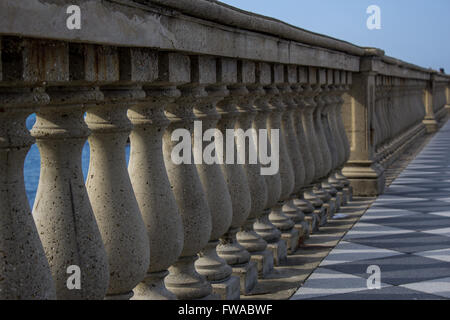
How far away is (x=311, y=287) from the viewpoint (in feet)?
10.9

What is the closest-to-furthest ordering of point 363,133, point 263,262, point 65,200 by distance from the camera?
point 65,200
point 263,262
point 363,133

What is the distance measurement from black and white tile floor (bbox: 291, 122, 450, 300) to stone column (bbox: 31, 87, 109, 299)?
1.54 metres

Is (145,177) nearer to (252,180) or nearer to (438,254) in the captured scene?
(252,180)

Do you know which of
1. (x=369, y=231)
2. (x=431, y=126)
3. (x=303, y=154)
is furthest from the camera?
(x=431, y=126)

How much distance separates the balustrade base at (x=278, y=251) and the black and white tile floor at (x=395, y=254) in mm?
220

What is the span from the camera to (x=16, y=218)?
1505 millimetres

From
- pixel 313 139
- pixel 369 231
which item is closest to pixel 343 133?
pixel 313 139

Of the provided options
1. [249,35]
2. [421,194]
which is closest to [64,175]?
[249,35]

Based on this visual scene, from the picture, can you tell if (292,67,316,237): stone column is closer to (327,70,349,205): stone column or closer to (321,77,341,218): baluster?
(321,77,341,218): baluster

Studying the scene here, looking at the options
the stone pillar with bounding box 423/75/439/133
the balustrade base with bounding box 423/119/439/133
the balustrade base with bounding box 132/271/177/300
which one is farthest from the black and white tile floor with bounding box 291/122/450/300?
the stone pillar with bounding box 423/75/439/133

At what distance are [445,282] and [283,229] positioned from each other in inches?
39.2

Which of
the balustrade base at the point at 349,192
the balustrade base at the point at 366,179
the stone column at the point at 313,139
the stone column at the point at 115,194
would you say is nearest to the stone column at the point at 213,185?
the stone column at the point at 115,194

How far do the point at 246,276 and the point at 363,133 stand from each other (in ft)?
12.2

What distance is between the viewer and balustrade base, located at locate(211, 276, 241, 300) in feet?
9.39
